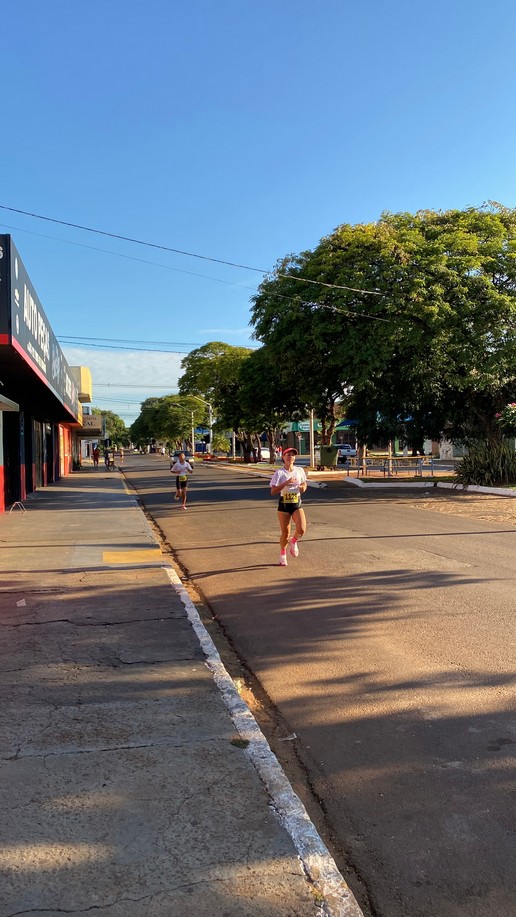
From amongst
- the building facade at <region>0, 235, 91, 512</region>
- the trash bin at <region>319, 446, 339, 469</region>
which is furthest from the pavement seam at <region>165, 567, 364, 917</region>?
the trash bin at <region>319, 446, 339, 469</region>

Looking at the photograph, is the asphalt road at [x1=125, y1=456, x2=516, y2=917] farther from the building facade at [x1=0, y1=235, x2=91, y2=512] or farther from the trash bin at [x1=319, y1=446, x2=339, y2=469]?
the trash bin at [x1=319, y1=446, x2=339, y2=469]

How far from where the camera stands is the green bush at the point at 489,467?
22.2 meters

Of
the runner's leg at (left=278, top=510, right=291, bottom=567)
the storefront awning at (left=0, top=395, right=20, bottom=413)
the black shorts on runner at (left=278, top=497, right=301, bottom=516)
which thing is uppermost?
the storefront awning at (left=0, top=395, right=20, bottom=413)

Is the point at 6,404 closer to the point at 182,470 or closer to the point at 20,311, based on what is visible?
the point at 20,311

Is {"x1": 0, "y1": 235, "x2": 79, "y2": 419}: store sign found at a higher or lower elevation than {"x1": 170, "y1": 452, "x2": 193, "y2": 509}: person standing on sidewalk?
higher

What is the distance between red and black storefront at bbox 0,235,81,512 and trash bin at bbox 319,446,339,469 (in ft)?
50.1

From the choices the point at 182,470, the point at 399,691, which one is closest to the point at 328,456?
the point at 182,470

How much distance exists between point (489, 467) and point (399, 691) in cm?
1912

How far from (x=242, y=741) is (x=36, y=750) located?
44.8 inches

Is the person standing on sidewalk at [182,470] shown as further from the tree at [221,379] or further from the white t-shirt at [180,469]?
the tree at [221,379]

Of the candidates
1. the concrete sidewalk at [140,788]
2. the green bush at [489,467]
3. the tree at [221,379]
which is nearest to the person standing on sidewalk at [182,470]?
the green bush at [489,467]

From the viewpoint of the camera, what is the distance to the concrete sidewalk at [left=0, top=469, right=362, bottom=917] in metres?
2.45

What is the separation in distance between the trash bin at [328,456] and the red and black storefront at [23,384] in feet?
50.1

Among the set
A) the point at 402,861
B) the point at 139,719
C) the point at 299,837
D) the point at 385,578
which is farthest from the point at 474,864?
the point at 385,578
